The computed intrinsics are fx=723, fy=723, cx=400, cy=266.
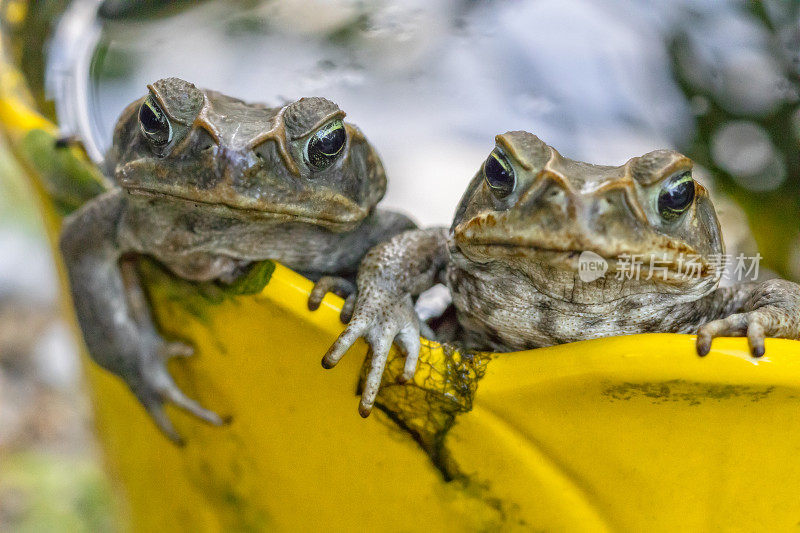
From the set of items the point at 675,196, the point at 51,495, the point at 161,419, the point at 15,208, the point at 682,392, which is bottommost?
the point at 51,495

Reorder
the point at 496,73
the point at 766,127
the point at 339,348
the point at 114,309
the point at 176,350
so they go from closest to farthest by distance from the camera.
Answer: the point at 339,348 < the point at 176,350 < the point at 114,309 < the point at 496,73 < the point at 766,127

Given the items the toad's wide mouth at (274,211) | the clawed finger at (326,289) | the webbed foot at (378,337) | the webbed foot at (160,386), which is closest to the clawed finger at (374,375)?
the webbed foot at (378,337)

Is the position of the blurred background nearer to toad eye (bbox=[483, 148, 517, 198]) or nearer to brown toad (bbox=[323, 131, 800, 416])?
brown toad (bbox=[323, 131, 800, 416])

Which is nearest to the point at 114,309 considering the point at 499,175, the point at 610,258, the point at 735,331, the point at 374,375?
the point at 374,375

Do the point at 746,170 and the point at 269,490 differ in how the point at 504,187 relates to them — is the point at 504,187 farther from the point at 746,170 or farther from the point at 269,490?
the point at 746,170

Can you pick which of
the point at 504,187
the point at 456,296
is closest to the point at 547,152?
the point at 504,187

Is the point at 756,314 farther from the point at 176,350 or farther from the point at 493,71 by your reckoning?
the point at 493,71
